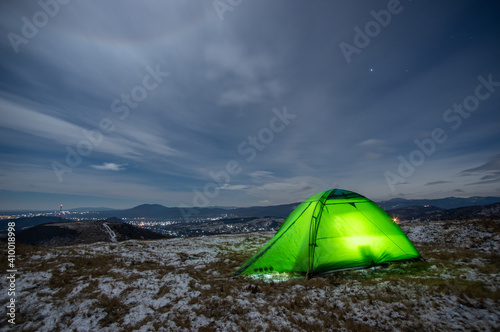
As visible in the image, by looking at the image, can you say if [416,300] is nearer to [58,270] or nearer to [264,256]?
[264,256]

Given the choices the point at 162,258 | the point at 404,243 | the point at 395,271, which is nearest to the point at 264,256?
the point at 395,271

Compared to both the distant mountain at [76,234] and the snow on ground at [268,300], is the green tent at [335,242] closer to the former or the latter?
the snow on ground at [268,300]

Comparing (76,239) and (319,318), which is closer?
(319,318)

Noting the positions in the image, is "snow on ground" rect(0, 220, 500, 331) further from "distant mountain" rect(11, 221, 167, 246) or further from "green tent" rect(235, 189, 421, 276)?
"distant mountain" rect(11, 221, 167, 246)

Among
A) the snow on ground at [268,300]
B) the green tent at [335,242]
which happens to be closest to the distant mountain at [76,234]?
the snow on ground at [268,300]

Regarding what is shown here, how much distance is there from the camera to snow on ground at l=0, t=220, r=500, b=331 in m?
5.11

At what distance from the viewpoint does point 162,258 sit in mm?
14398

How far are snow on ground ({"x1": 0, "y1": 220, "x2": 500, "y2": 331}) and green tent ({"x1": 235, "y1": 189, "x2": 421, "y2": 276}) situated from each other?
619 mm

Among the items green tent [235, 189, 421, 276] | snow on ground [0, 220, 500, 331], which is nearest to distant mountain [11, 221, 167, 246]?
snow on ground [0, 220, 500, 331]

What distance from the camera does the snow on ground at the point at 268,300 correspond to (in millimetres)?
5105

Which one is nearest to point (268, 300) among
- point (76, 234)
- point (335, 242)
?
point (335, 242)

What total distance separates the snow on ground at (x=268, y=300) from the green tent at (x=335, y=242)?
62 centimetres

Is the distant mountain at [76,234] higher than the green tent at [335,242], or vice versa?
the green tent at [335,242]

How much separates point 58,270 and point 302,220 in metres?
13.0
